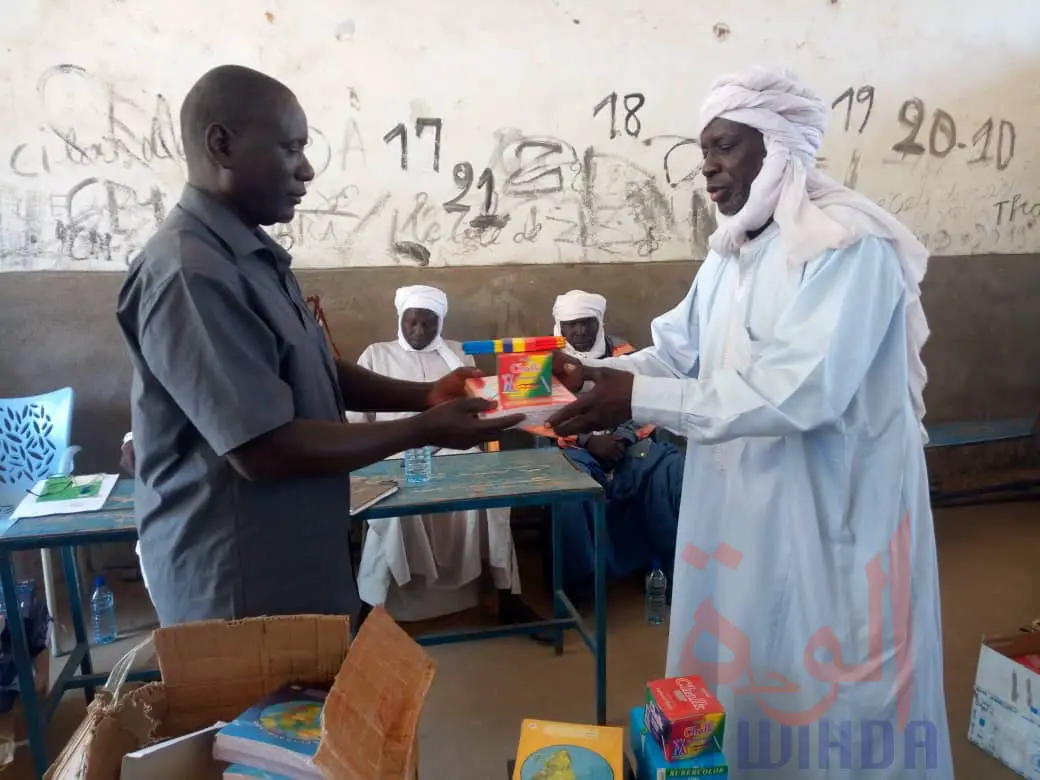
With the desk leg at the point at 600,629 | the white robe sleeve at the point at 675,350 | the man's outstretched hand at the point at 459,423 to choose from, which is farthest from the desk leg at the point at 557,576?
the man's outstretched hand at the point at 459,423

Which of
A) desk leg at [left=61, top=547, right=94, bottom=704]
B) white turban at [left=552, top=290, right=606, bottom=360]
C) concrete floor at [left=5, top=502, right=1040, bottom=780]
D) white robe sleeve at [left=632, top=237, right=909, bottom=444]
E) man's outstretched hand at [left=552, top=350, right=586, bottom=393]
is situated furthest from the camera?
white turban at [left=552, top=290, right=606, bottom=360]

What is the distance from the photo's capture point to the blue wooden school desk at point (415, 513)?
7.07ft

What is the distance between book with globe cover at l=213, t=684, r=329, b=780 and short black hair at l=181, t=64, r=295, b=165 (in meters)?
0.98

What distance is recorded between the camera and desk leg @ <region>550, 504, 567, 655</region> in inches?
124

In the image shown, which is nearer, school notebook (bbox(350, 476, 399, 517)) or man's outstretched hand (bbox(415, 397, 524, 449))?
man's outstretched hand (bbox(415, 397, 524, 449))

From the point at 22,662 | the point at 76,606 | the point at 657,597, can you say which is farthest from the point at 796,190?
the point at 76,606

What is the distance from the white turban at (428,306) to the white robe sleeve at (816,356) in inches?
88.0

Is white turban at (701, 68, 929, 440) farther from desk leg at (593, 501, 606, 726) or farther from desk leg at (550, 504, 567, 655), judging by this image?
desk leg at (550, 504, 567, 655)

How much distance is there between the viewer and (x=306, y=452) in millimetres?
1344

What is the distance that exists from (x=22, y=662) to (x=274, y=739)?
171 cm

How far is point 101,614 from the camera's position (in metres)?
3.40

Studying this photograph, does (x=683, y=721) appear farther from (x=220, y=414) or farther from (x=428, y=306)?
(x=428, y=306)
